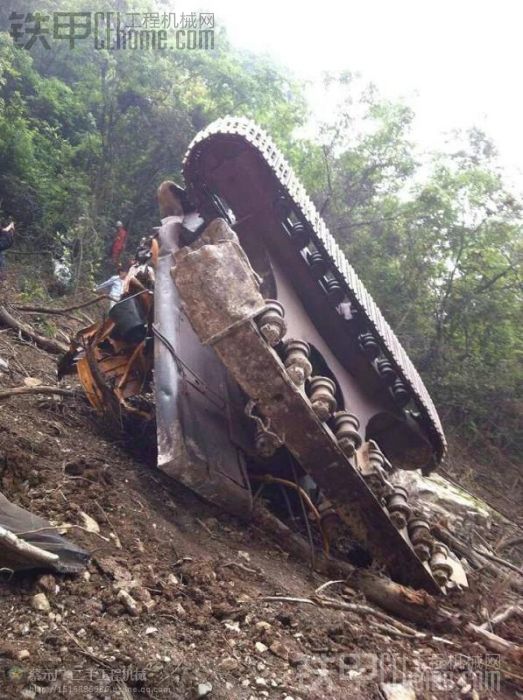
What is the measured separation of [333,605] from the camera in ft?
9.82

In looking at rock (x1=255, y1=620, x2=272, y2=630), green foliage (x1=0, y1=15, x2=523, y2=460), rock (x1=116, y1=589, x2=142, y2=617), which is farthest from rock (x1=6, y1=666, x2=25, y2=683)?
green foliage (x1=0, y1=15, x2=523, y2=460)

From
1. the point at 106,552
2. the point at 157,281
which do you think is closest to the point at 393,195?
the point at 157,281

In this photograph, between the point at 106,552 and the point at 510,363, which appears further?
the point at 510,363

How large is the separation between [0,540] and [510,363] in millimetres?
9076

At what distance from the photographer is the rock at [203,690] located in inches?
79.8

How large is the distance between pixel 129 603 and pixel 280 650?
646 millimetres

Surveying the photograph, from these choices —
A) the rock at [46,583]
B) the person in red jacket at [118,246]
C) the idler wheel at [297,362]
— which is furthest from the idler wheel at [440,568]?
the person in red jacket at [118,246]

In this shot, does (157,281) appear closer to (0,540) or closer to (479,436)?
(0,540)

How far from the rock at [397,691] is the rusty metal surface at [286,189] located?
2762 mm

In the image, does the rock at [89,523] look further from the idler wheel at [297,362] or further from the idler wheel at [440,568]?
the idler wheel at [440,568]

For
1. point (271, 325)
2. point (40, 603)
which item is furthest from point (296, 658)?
point (271, 325)

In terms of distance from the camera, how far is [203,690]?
6.72 ft

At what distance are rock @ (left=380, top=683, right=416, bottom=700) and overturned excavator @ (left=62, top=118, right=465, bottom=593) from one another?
1128 mm

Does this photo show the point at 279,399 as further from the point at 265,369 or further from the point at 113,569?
the point at 113,569
